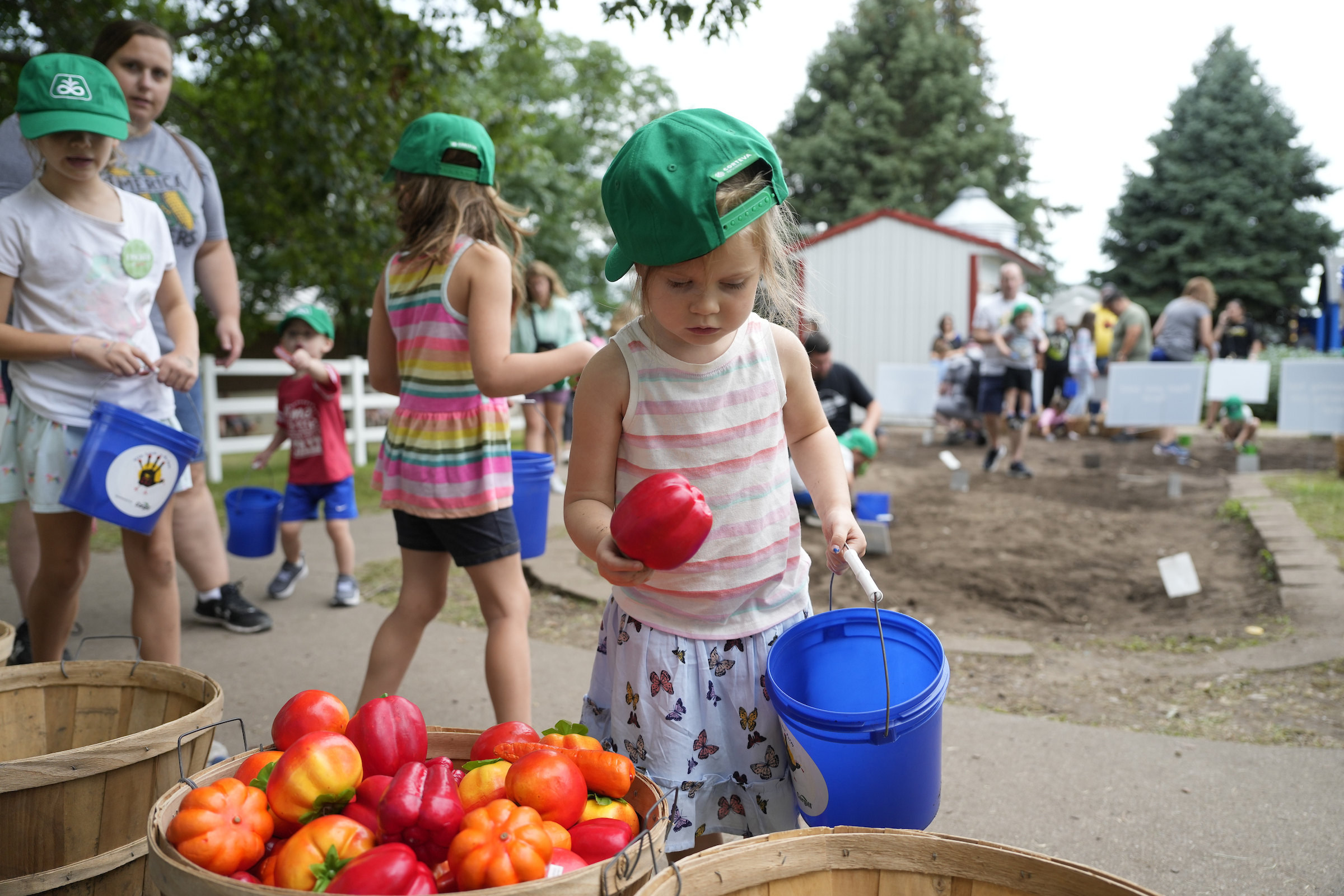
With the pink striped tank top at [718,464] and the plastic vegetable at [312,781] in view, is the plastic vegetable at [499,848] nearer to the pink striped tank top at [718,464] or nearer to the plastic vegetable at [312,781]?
the plastic vegetable at [312,781]

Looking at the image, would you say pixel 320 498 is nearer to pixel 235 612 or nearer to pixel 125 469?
pixel 235 612

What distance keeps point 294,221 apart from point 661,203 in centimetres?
793

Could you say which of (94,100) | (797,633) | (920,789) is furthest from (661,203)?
(94,100)

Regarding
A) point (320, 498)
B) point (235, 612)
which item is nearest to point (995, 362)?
point (320, 498)

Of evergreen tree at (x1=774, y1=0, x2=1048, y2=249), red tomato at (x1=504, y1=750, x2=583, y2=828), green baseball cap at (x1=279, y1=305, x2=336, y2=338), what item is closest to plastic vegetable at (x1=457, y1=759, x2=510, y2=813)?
red tomato at (x1=504, y1=750, x2=583, y2=828)

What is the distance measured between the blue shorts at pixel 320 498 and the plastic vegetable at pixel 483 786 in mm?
3502

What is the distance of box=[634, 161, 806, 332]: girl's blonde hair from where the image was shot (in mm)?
1583

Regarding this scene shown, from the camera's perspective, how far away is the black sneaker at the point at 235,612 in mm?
4102

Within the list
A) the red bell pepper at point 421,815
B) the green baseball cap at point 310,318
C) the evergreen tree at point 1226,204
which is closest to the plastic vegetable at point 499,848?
the red bell pepper at point 421,815

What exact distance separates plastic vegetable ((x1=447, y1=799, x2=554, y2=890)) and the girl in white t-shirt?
181 centimetres

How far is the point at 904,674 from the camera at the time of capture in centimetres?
173

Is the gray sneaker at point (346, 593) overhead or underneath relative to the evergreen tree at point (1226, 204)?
underneath

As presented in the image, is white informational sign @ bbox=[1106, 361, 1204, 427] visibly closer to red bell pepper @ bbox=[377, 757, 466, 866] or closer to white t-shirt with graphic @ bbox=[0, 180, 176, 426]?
white t-shirt with graphic @ bbox=[0, 180, 176, 426]

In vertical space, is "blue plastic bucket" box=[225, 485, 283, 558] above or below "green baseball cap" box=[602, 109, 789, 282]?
below
